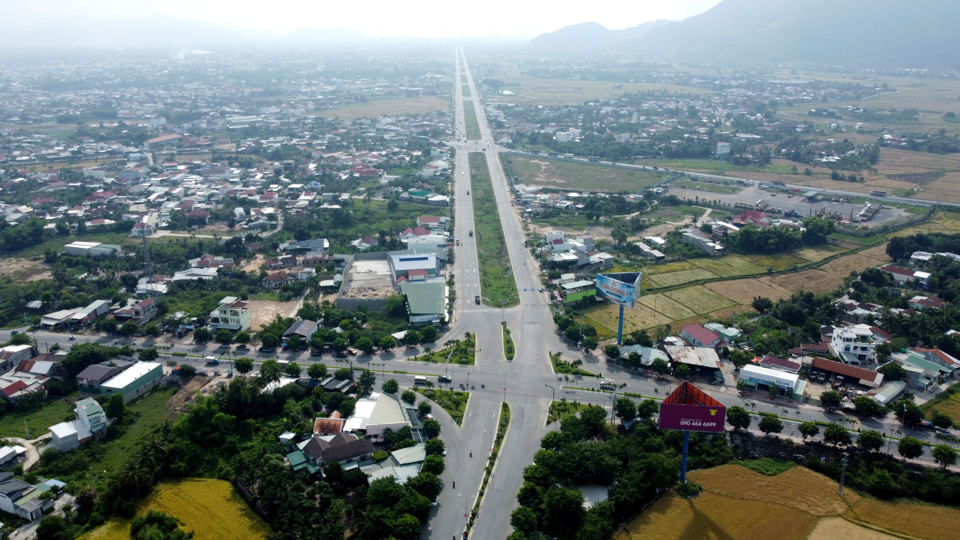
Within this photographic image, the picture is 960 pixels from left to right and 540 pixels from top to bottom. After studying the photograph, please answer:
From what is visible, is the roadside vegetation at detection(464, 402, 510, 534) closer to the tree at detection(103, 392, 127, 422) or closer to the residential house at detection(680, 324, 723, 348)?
the residential house at detection(680, 324, 723, 348)

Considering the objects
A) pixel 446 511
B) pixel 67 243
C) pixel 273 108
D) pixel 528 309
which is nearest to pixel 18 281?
pixel 67 243

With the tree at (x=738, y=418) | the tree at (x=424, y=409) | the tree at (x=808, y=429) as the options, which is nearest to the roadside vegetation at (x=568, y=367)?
the tree at (x=738, y=418)

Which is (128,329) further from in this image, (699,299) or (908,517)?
(908,517)

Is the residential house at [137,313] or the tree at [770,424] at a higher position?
the tree at [770,424]

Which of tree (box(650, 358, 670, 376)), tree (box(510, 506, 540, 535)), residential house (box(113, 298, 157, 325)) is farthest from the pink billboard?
residential house (box(113, 298, 157, 325))

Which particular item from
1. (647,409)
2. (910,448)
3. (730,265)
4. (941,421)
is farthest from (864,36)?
(647,409)

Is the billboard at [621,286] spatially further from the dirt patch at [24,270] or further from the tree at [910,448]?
the dirt patch at [24,270]

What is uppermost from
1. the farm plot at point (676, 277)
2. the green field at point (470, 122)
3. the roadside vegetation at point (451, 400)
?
the green field at point (470, 122)
